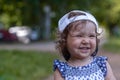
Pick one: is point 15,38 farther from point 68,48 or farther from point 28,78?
point 68,48

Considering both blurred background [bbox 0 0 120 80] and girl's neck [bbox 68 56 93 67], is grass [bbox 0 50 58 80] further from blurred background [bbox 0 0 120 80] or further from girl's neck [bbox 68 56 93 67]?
girl's neck [bbox 68 56 93 67]

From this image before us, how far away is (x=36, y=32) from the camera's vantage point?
3503 centimetres

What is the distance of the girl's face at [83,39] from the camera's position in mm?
A: 3768

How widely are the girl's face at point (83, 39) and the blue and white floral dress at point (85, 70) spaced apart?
10 cm

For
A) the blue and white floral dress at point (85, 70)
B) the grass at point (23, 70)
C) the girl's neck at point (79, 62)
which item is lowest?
the grass at point (23, 70)

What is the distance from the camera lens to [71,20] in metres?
3.81

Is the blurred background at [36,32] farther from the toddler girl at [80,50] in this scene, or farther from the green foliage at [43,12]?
the toddler girl at [80,50]

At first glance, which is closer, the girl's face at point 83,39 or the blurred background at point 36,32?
the girl's face at point 83,39

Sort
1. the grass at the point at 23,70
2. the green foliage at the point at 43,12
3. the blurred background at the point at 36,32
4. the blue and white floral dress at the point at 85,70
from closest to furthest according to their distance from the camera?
the blue and white floral dress at the point at 85,70, the grass at the point at 23,70, the blurred background at the point at 36,32, the green foliage at the point at 43,12


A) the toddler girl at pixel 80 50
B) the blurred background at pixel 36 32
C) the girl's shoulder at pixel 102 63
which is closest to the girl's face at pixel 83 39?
the toddler girl at pixel 80 50

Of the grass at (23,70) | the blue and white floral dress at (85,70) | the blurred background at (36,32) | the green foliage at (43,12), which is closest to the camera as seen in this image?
the blue and white floral dress at (85,70)

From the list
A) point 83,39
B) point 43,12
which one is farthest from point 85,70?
point 43,12

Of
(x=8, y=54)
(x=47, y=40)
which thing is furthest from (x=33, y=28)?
(x=8, y=54)

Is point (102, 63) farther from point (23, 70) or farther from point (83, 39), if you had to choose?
point (23, 70)
